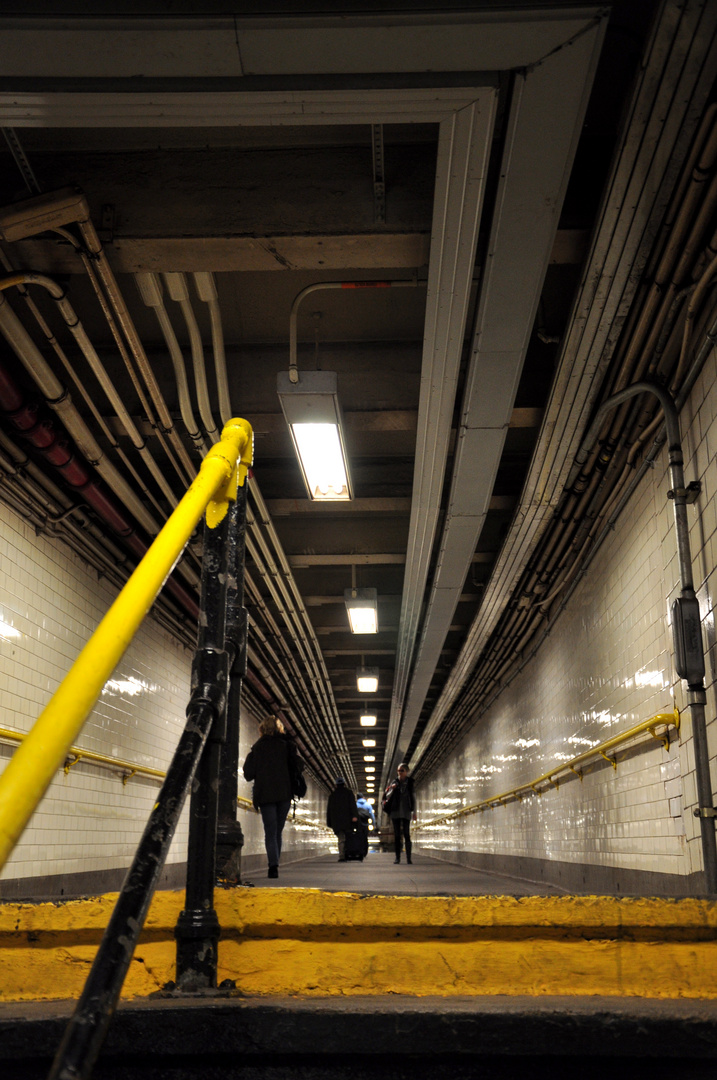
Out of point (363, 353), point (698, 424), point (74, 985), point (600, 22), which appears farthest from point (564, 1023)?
point (363, 353)

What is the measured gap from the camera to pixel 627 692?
6055mm

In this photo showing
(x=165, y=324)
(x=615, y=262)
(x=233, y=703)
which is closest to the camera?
(x=233, y=703)

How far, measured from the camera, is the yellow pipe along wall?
1.56m

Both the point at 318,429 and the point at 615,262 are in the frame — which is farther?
the point at 318,429

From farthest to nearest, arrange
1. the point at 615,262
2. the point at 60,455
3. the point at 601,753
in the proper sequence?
the point at 601,753, the point at 60,455, the point at 615,262

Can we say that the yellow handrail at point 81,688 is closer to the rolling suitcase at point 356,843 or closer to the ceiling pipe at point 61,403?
the ceiling pipe at point 61,403

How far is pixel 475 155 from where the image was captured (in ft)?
10.8

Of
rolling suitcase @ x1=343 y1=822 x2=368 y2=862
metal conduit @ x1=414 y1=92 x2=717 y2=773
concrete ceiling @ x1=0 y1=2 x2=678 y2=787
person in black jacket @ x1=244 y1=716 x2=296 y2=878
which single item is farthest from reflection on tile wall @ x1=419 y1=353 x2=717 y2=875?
A: rolling suitcase @ x1=343 y1=822 x2=368 y2=862

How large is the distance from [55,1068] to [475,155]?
332 centimetres

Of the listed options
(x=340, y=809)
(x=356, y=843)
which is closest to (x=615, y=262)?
(x=340, y=809)

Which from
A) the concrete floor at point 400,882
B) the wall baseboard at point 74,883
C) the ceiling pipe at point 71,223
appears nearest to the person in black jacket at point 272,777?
the concrete floor at point 400,882

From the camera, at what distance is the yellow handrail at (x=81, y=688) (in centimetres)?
85

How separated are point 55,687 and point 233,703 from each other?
533 cm

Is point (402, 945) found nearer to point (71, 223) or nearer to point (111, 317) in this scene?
point (111, 317)
